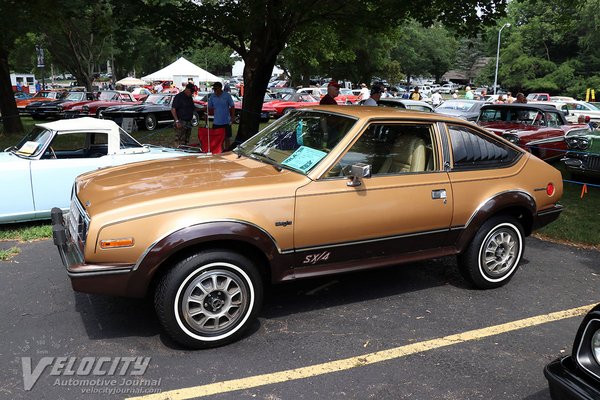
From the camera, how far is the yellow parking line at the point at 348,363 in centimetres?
320

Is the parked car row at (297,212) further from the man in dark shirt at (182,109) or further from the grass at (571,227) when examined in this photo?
the man in dark shirt at (182,109)

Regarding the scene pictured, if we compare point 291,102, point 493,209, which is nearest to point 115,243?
point 493,209

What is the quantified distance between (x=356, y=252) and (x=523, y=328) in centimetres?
150

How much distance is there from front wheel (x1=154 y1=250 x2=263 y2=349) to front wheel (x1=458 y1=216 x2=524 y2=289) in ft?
6.94

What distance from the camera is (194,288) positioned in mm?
3586

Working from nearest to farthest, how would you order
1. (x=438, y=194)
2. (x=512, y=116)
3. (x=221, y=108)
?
(x=438, y=194)
(x=221, y=108)
(x=512, y=116)

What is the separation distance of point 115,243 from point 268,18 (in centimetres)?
962

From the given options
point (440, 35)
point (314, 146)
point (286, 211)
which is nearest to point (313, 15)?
point (314, 146)

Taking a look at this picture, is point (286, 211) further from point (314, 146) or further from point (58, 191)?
point (58, 191)

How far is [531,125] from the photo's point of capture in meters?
11.6

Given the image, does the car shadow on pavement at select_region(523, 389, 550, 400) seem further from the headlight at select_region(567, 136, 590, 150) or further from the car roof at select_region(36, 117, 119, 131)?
the headlight at select_region(567, 136, 590, 150)

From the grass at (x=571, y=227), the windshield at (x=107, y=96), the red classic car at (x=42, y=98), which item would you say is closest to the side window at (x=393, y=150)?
the grass at (x=571, y=227)

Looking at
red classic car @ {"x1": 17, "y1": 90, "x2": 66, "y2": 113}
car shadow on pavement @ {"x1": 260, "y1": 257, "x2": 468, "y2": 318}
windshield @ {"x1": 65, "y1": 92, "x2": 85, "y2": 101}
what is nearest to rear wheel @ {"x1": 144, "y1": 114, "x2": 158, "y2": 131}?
windshield @ {"x1": 65, "y1": 92, "x2": 85, "y2": 101}

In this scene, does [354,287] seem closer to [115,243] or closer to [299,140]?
[299,140]
